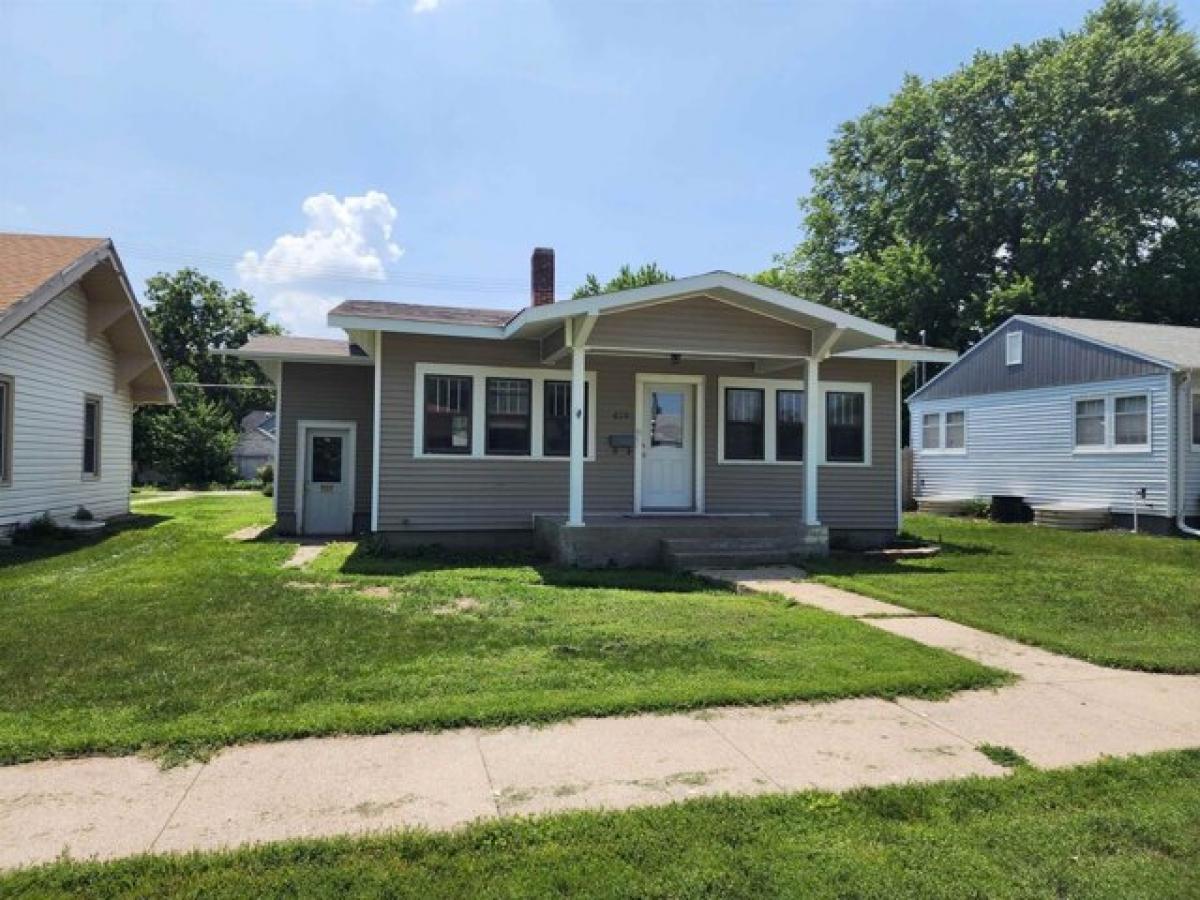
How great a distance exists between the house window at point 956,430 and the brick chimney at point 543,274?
13299 mm

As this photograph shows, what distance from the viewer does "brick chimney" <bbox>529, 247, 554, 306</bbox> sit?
14.1 meters

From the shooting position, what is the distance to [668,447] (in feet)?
41.8

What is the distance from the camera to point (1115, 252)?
30.1m

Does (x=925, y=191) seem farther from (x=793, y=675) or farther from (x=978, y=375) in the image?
(x=793, y=675)

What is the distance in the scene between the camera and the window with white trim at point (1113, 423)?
16219 millimetres

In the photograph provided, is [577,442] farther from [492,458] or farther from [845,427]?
[845,427]

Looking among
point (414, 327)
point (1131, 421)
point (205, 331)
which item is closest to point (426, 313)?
point (414, 327)

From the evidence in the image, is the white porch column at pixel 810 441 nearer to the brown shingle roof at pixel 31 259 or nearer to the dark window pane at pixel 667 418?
the dark window pane at pixel 667 418

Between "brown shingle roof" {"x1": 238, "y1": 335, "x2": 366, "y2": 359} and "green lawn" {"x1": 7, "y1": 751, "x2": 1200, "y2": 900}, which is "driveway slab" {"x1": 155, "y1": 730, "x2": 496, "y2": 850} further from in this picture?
"brown shingle roof" {"x1": 238, "y1": 335, "x2": 366, "y2": 359}

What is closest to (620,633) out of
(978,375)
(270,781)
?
(270,781)

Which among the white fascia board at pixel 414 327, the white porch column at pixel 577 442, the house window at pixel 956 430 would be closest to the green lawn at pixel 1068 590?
the white porch column at pixel 577 442

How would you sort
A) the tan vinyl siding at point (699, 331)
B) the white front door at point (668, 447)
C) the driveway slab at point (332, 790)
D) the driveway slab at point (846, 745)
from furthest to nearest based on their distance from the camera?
1. the white front door at point (668, 447)
2. the tan vinyl siding at point (699, 331)
3. the driveway slab at point (846, 745)
4. the driveway slab at point (332, 790)

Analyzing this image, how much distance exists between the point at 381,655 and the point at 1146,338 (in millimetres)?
19132

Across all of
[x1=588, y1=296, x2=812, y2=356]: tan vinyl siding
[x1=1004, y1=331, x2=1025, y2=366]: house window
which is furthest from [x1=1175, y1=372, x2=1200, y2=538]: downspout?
[x1=588, y1=296, x2=812, y2=356]: tan vinyl siding
